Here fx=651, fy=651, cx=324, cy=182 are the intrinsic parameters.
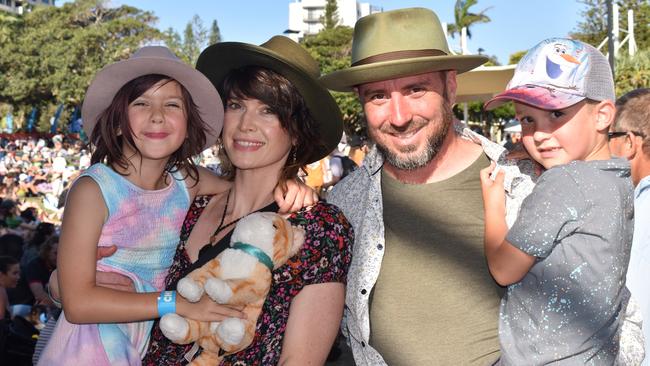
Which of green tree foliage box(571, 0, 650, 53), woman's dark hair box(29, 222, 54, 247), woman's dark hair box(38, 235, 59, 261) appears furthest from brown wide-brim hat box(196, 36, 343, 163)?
green tree foliage box(571, 0, 650, 53)

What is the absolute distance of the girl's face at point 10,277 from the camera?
22.2 feet

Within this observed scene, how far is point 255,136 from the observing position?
8.12 feet

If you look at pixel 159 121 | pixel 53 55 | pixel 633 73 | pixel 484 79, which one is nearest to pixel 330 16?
pixel 53 55

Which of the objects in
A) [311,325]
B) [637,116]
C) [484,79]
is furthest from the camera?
[484,79]

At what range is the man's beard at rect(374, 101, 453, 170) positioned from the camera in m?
2.53

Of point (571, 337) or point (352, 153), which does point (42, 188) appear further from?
point (571, 337)

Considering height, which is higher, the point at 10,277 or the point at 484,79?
the point at 484,79

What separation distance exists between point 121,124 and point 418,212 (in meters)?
1.27

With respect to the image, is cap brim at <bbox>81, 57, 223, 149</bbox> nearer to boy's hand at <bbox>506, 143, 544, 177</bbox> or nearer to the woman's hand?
the woman's hand

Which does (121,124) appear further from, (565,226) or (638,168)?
(638,168)

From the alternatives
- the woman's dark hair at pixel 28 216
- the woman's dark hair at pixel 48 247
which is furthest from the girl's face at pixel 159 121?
the woman's dark hair at pixel 28 216

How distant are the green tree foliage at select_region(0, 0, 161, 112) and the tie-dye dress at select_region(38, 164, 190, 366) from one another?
167ft

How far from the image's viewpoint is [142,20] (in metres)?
61.8

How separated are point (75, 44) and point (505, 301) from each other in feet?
175
